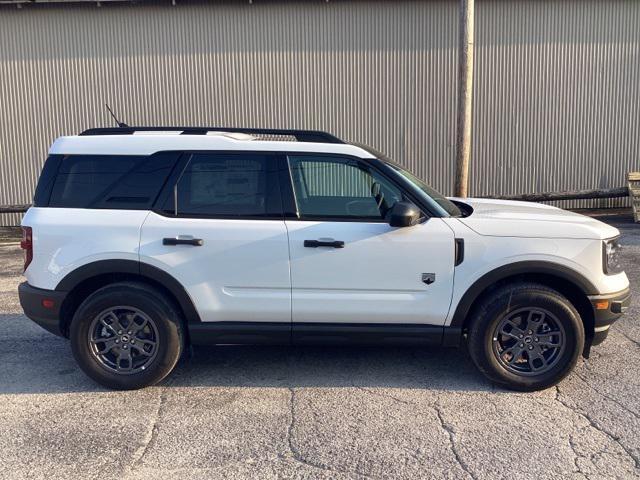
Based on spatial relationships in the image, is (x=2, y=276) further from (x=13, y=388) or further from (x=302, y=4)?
(x=302, y=4)

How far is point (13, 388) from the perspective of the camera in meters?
4.40

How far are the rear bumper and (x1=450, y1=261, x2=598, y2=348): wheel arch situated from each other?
297 centimetres

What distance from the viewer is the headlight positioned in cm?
419

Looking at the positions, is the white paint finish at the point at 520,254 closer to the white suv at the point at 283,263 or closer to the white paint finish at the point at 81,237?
the white suv at the point at 283,263

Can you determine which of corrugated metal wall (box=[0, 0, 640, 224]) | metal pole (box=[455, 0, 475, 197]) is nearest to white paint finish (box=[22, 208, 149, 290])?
metal pole (box=[455, 0, 475, 197])

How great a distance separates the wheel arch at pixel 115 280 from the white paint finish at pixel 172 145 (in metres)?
0.87

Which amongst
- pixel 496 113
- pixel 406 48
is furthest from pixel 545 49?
pixel 406 48

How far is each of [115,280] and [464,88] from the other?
7.11 meters

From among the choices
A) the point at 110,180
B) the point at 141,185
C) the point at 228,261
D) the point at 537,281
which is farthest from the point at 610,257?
the point at 110,180

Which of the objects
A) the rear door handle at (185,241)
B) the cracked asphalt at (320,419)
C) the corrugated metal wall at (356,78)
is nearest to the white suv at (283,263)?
the rear door handle at (185,241)

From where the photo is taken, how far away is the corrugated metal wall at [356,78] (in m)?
11.0

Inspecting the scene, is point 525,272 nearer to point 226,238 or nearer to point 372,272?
point 372,272

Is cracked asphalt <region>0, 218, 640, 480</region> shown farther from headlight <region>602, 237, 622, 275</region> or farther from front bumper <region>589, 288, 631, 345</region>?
headlight <region>602, 237, 622, 275</region>

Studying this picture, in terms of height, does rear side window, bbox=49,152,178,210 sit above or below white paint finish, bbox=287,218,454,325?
above
